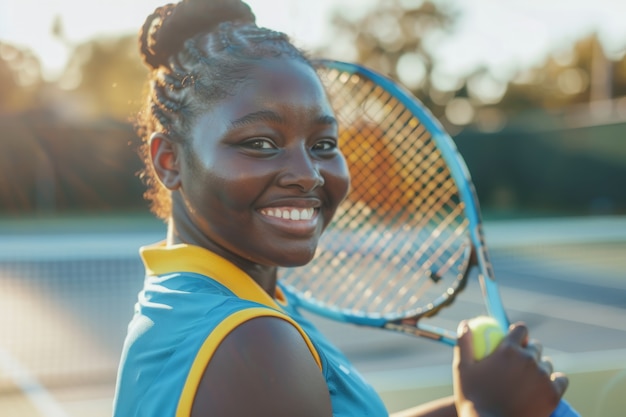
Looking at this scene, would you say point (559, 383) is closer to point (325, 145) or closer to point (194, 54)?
point (325, 145)

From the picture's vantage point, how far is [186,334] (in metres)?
1.21

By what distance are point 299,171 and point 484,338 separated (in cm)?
52

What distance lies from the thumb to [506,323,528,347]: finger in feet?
0.25

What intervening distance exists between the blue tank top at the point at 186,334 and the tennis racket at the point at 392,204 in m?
0.69

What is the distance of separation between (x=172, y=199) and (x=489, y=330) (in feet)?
2.19

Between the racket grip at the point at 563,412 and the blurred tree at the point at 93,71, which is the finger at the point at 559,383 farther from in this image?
the blurred tree at the point at 93,71

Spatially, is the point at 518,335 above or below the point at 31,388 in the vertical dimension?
above

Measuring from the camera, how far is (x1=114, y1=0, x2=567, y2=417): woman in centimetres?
115

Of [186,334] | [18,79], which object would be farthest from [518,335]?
[18,79]

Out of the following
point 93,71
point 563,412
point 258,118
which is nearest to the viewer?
point 258,118

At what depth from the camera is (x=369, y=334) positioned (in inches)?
255

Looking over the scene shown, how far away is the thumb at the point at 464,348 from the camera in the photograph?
5.19ft

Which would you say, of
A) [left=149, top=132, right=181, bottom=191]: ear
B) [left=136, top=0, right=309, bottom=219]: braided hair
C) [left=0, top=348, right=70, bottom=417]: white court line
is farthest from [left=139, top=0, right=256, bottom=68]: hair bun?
[left=0, top=348, right=70, bottom=417]: white court line

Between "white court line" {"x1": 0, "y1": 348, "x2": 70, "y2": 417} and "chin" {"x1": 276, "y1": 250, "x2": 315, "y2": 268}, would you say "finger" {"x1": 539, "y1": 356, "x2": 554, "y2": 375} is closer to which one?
"chin" {"x1": 276, "y1": 250, "x2": 315, "y2": 268}
